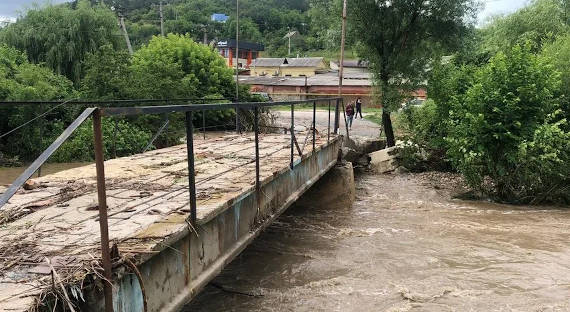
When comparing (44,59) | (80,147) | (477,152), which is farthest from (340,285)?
(44,59)

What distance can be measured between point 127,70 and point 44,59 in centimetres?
672

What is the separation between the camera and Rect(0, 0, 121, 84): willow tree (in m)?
23.7

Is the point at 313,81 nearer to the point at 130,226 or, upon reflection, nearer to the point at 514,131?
the point at 514,131

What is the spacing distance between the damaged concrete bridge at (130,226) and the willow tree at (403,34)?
40.8 ft

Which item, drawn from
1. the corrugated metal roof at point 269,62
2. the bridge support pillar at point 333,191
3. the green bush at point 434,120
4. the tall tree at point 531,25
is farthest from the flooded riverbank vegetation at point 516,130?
the corrugated metal roof at point 269,62

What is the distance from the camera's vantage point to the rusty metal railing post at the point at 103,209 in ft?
9.25

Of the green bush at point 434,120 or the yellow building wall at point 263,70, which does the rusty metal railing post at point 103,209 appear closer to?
the green bush at point 434,120

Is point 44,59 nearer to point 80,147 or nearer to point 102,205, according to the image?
point 80,147

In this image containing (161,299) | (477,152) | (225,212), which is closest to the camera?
(161,299)

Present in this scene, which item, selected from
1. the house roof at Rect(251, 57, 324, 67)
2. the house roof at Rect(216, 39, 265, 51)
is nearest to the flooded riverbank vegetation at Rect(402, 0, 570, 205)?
the house roof at Rect(251, 57, 324, 67)

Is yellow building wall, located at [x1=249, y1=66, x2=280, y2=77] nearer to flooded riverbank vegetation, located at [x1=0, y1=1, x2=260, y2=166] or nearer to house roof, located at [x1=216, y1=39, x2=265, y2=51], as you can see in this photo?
house roof, located at [x1=216, y1=39, x2=265, y2=51]

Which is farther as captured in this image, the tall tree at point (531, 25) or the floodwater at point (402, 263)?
the tall tree at point (531, 25)

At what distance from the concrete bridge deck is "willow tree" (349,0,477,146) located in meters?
12.5

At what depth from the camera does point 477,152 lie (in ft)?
43.8
